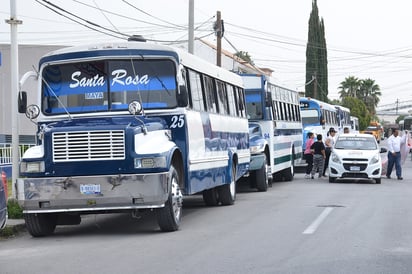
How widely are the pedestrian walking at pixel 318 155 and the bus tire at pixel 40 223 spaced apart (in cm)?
1535

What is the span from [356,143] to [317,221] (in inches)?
491

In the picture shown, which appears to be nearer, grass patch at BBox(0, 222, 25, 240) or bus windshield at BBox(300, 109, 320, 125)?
grass patch at BBox(0, 222, 25, 240)

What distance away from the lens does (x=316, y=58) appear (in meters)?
74.2

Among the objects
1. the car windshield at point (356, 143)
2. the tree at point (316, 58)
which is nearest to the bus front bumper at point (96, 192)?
the car windshield at point (356, 143)

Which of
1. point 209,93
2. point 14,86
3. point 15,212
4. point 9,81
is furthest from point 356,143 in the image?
point 9,81

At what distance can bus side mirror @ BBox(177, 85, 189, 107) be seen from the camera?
1232 centimetres

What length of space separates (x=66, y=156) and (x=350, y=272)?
4.96 meters

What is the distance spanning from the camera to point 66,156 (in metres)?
11.4

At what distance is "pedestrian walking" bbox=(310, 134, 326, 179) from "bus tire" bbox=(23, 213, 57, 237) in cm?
1535

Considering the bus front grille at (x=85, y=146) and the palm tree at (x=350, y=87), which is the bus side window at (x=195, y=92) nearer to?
the bus front grille at (x=85, y=146)

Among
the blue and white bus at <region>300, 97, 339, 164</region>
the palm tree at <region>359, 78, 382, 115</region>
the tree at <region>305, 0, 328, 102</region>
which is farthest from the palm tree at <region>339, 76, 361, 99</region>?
the blue and white bus at <region>300, 97, 339, 164</region>

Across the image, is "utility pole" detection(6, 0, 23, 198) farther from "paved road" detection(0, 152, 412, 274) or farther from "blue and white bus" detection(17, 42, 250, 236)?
"blue and white bus" detection(17, 42, 250, 236)

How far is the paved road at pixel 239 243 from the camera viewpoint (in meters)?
9.00

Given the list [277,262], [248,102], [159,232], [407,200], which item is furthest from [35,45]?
[277,262]
